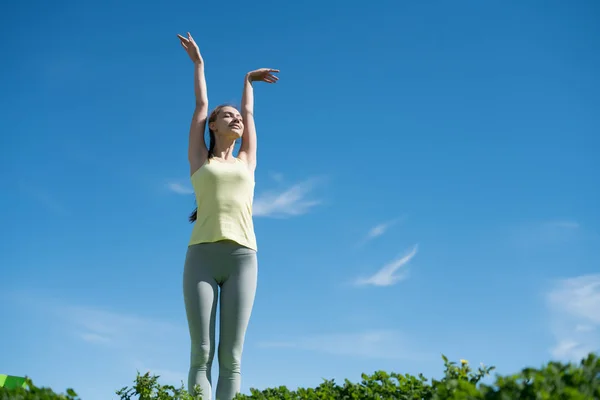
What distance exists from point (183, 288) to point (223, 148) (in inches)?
62.5

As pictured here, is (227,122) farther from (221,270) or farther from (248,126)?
(221,270)

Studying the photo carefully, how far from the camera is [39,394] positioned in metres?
3.99

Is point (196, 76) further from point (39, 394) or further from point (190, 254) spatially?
point (39, 394)

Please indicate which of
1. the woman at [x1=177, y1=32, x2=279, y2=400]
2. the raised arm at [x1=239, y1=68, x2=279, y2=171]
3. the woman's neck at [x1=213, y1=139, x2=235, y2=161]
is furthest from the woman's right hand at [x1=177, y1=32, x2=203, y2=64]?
the woman at [x1=177, y1=32, x2=279, y2=400]

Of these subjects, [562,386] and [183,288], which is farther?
[183,288]

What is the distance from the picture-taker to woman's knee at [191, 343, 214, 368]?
5414 mm

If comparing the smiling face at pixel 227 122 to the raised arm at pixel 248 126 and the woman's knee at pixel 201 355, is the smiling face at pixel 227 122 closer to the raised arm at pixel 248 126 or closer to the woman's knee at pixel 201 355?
the raised arm at pixel 248 126

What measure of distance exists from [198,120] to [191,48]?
3.31ft

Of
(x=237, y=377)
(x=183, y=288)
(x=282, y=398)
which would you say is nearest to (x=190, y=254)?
(x=183, y=288)

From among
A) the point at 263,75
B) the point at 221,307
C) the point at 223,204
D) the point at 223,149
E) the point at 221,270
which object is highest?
the point at 263,75

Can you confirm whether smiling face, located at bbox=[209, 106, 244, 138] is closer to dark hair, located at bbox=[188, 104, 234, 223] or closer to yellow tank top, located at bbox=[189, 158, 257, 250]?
dark hair, located at bbox=[188, 104, 234, 223]

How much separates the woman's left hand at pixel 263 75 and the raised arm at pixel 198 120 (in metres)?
0.61

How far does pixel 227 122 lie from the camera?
6.15 metres

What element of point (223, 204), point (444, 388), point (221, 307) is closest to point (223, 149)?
point (223, 204)
